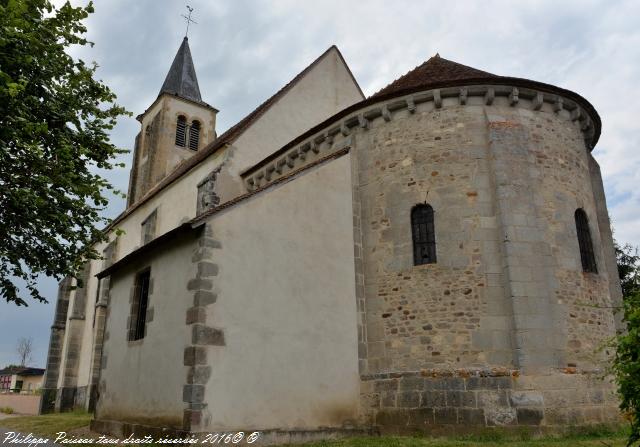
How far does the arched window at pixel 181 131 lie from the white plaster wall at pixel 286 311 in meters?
17.1

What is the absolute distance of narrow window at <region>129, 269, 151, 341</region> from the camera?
11203mm

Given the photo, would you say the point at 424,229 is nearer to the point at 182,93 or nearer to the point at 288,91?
the point at 288,91

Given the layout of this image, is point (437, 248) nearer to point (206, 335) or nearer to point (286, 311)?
point (286, 311)

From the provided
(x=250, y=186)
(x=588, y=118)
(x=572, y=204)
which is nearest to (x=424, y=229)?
(x=572, y=204)

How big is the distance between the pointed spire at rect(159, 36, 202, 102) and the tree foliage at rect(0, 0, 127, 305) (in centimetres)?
1844

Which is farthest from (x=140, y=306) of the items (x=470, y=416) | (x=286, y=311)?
(x=470, y=416)

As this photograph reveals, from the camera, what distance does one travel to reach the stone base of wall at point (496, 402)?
9062mm

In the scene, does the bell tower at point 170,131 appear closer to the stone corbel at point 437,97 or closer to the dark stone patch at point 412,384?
the stone corbel at point 437,97

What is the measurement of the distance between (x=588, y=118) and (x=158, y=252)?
1040 cm

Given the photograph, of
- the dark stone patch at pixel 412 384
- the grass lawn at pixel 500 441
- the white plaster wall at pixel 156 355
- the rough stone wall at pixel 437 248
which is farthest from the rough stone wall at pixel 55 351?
the dark stone patch at pixel 412 384

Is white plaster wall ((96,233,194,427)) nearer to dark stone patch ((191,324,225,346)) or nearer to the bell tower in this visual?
dark stone patch ((191,324,225,346))

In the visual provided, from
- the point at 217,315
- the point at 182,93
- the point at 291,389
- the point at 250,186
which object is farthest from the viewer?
the point at 182,93

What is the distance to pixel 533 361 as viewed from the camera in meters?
9.35

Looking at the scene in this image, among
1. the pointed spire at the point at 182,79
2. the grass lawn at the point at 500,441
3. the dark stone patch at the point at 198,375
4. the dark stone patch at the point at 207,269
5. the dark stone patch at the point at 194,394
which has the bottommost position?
the grass lawn at the point at 500,441
